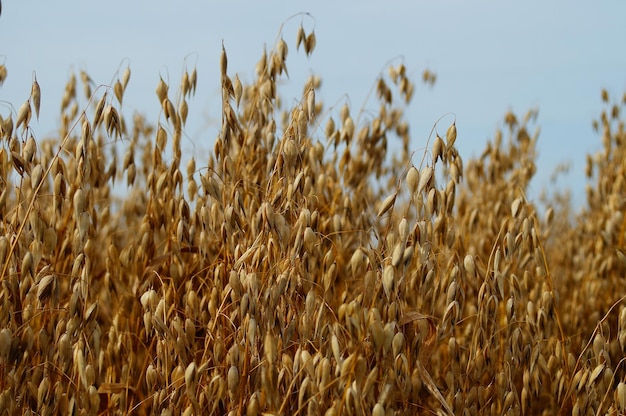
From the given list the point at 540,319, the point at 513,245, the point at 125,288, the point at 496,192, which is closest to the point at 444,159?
the point at 513,245

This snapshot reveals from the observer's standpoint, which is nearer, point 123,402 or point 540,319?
point 123,402

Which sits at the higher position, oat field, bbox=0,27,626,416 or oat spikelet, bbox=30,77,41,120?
oat spikelet, bbox=30,77,41,120

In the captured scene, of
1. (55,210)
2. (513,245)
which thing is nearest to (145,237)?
(55,210)

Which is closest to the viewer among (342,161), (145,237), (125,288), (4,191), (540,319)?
(4,191)

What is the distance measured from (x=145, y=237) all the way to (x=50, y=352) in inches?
20.2

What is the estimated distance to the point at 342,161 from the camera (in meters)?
2.57

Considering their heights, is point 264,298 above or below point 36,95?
below

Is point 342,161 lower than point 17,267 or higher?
higher

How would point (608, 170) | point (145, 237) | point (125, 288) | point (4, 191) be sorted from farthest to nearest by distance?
Result: point (608, 170) < point (125, 288) < point (145, 237) < point (4, 191)

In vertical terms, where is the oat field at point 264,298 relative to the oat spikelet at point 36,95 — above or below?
below

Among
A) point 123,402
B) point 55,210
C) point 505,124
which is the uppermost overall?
point 505,124

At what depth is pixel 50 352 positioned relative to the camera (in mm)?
1671

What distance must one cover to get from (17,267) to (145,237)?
488 millimetres

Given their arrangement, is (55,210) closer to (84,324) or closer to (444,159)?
(84,324)
